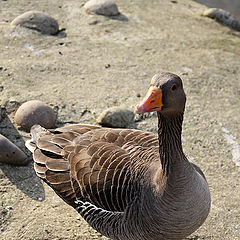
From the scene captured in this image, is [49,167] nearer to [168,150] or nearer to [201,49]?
[168,150]

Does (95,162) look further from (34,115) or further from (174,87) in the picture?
(34,115)

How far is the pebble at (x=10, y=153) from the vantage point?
4.32 meters

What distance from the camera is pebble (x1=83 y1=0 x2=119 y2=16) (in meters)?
7.52

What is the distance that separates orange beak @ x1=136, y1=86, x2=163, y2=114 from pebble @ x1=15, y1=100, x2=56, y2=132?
7.80 feet

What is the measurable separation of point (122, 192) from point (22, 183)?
4.88ft

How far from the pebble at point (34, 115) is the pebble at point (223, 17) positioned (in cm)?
462

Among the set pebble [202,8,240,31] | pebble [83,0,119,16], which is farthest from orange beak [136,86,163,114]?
pebble [202,8,240,31]

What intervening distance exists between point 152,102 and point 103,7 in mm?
5208

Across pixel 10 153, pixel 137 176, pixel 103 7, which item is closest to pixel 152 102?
pixel 137 176

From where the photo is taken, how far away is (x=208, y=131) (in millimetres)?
5164

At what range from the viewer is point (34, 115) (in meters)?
4.84

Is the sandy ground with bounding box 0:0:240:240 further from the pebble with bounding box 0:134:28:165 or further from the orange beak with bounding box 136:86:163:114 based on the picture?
the orange beak with bounding box 136:86:163:114

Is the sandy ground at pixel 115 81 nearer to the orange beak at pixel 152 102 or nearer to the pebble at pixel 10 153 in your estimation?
the pebble at pixel 10 153

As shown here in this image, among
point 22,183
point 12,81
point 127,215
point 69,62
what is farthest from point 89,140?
point 69,62
